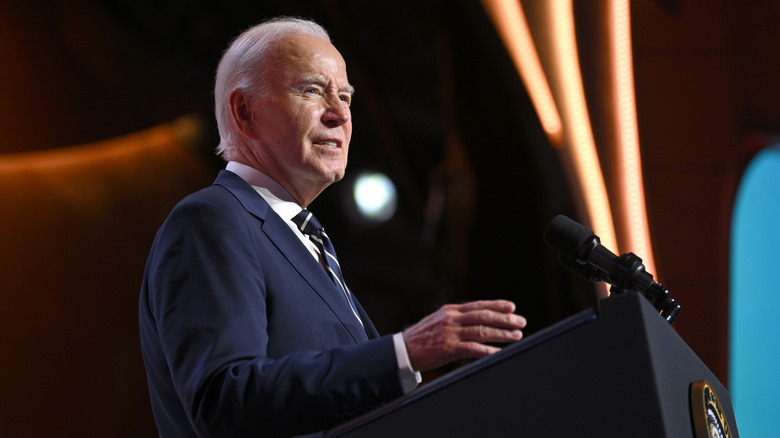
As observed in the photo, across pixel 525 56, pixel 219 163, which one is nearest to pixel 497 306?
pixel 525 56

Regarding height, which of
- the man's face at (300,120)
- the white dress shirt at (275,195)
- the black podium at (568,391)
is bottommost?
the black podium at (568,391)

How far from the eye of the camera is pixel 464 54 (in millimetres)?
4137

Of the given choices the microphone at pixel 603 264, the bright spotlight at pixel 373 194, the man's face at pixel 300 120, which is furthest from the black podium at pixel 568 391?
the bright spotlight at pixel 373 194

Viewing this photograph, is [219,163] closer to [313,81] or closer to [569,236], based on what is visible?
[313,81]

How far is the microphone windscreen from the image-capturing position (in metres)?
1.22

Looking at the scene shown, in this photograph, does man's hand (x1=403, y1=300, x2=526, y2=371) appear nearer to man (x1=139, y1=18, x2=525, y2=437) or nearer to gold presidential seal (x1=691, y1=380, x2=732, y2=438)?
man (x1=139, y1=18, x2=525, y2=437)

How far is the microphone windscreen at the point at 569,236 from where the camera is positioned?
1.22 meters

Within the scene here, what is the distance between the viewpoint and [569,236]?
1233mm

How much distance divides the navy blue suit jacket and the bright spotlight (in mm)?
6339

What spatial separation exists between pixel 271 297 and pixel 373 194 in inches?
263

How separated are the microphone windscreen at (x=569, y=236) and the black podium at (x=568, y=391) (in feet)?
0.97

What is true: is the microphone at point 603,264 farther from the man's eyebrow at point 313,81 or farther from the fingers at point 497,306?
the man's eyebrow at point 313,81

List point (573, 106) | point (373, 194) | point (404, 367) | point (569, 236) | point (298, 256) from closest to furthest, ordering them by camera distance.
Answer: point (404, 367), point (569, 236), point (298, 256), point (573, 106), point (373, 194)

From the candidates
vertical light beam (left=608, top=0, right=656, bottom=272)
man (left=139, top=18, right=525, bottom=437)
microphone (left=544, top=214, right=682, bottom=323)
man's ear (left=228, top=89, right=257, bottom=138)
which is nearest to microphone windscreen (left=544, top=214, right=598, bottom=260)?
microphone (left=544, top=214, right=682, bottom=323)
